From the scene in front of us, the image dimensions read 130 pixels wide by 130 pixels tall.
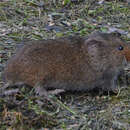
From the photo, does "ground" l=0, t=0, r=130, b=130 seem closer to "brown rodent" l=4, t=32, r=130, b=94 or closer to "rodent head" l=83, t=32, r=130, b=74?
"brown rodent" l=4, t=32, r=130, b=94

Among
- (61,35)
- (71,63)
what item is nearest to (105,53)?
(71,63)

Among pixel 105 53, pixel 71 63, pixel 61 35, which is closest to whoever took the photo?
pixel 71 63

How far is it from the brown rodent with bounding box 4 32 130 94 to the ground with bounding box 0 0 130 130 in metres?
0.20

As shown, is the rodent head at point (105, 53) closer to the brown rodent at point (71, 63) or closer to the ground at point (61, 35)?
the brown rodent at point (71, 63)

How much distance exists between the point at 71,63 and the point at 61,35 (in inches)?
78.0

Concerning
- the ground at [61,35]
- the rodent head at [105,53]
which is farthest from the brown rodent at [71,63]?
the ground at [61,35]

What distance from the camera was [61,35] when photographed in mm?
8055

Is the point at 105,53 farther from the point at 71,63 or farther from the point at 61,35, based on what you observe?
the point at 61,35

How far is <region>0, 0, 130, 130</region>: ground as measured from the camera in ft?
17.0

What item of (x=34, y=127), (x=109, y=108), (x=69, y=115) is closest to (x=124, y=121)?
(x=109, y=108)

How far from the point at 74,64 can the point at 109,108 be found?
101 cm

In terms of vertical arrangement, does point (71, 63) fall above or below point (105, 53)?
below

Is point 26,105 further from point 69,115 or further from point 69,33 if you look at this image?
point 69,33

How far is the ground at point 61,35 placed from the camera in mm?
5188
